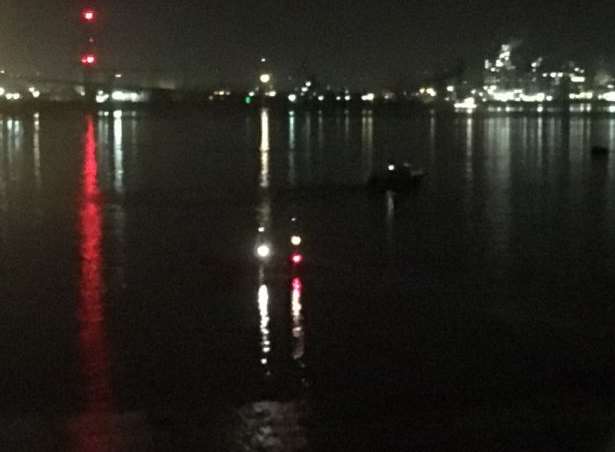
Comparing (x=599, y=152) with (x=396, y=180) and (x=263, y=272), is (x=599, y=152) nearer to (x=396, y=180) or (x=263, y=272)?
(x=396, y=180)

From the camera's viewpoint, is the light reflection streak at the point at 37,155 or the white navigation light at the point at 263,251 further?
the light reflection streak at the point at 37,155

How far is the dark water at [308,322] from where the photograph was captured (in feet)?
29.6

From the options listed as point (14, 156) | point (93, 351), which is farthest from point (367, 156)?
point (93, 351)

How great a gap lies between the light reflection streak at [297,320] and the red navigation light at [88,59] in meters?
128

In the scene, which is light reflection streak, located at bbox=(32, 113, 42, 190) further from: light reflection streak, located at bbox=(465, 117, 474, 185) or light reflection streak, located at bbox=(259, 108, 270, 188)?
light reflection streak, located at bbox=(465, 117, 474, 185)

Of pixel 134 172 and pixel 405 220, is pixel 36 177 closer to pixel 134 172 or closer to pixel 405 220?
pixel 134 172

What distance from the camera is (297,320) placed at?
46.3ft

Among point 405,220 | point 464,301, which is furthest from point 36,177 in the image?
point 464,301

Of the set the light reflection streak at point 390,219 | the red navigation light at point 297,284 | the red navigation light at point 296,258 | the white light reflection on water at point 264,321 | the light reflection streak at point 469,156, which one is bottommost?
the light reflection streak at point 390,219

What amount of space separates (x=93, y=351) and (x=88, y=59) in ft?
449

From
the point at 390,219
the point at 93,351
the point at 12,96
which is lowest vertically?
the point at 390,219

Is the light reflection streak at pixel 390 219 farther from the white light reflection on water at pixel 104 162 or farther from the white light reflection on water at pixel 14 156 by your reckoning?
the white light reflection on water at pixel 14 156

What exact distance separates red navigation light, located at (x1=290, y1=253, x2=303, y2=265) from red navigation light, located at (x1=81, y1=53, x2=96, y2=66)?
410ft

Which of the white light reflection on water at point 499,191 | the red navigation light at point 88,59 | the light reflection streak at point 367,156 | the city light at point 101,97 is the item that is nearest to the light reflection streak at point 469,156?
Answer: the white light reflection on water at point 499,191
